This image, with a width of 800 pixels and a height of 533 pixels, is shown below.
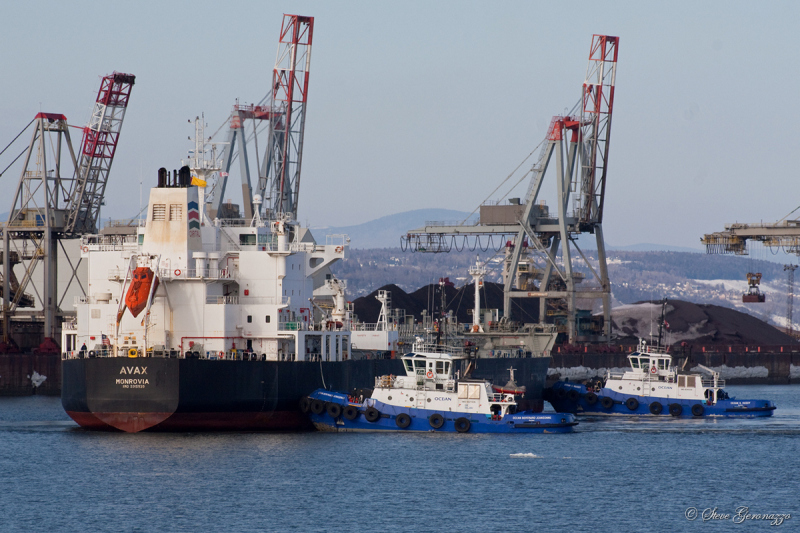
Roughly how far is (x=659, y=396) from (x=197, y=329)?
964 inches

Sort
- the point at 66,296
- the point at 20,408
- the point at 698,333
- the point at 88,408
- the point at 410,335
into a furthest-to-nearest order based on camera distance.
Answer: the point at 698,333
the point at 66,296
the point at 410,335
the point at 20,408
the point at 88,408

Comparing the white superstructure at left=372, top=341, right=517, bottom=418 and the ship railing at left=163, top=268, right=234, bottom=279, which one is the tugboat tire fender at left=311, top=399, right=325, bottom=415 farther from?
the ship railing at left=163, top=268, right=234, bottom=279

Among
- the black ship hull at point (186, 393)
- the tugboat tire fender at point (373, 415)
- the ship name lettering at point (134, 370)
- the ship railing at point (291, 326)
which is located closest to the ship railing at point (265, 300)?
the ship railing at point (291, 326)

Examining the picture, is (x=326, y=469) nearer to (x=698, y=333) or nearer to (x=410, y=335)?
Answer: (x=410, y=335)

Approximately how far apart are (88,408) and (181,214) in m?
8.51

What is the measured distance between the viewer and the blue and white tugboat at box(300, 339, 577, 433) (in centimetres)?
4681

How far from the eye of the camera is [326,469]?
127 feet

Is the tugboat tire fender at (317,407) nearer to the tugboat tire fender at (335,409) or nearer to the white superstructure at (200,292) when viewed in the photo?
the tugboat tire fender at (335,409)

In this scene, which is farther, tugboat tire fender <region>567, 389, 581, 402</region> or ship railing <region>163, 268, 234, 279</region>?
tugboat tire fender <region>567, 389, 581, 402</region>

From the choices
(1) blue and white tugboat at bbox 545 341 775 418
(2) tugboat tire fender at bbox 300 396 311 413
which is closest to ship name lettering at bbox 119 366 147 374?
(2) tugboat tire fender at bbox 300 396 311 413

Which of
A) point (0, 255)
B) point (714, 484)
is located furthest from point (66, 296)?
point (714, 484)

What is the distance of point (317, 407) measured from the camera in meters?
47.5

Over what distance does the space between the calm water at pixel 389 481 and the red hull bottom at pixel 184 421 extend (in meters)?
0.45

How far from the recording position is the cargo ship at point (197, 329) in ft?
146
